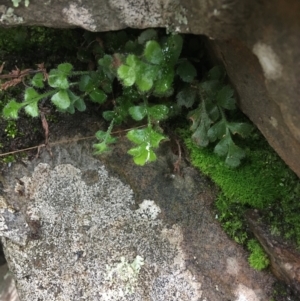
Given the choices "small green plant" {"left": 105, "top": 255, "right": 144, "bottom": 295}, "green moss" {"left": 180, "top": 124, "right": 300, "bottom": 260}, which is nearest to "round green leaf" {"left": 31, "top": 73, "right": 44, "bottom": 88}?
"green moss" {"left": 180, "top": 124, "right": 300, "bottom": 260}

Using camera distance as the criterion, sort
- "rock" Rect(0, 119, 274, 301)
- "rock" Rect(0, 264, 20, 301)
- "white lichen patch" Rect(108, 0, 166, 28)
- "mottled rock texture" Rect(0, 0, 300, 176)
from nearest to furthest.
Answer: "mottled rock texture" Rect(0, 0, 300, 176), "white lichen patch" Rect(108, 0, 166, 28), "rock" Rect(0, 119, 274, 301), "rock" Rect(0, 264, 20, 301)

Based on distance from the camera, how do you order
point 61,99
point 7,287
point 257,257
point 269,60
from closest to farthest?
point 269,60, point 61,99, point 257,257, point 7,287

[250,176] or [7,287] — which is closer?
[250,176]

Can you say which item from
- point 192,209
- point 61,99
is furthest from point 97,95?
point 192,209

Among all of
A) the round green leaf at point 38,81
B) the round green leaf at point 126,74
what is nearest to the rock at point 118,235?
the round green leaf at point 38,81

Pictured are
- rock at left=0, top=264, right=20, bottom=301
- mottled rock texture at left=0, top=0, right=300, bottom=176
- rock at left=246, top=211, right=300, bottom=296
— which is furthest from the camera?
rock at left=0, top=264, right=20, bottom=301

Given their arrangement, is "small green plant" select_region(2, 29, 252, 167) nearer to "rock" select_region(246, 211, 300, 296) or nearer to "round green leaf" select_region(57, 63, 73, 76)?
"round green leaf" select_region(57, 63, 73, 76)

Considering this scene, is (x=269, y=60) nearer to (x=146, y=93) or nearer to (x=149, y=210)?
(x=146, y=93)
